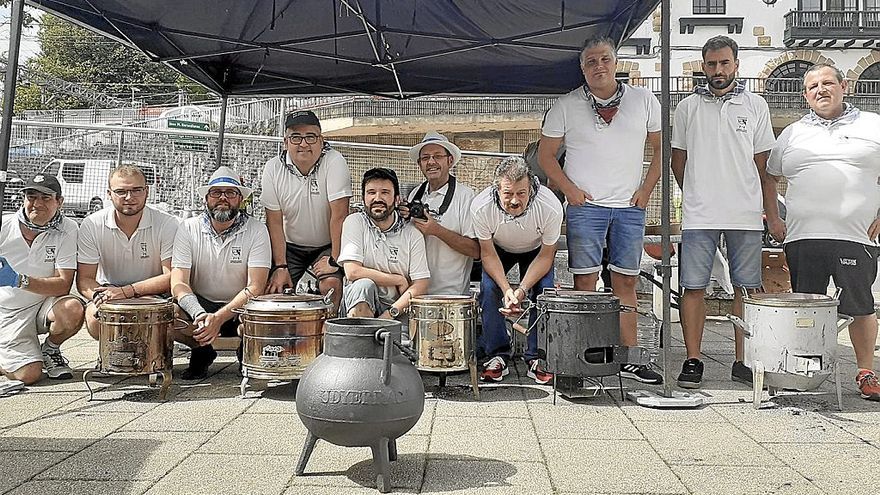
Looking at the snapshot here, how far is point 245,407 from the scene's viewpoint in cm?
462

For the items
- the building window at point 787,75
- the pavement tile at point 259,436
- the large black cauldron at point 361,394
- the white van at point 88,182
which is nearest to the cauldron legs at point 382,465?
the large black cauldron at point 361,394

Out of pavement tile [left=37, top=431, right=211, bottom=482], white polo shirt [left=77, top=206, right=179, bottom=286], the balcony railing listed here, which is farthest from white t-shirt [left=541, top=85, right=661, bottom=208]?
the balcony railing

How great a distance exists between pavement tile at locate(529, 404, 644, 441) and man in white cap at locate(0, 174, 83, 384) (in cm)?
320

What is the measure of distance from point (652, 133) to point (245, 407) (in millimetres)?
3327

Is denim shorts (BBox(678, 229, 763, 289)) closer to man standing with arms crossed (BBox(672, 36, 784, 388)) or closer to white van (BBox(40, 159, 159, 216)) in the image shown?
man standing with arms crossed (BBox(672, 36, 784, 388))

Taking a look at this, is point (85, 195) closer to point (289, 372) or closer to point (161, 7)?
point (161, 7)

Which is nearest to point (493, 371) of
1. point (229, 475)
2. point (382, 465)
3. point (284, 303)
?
point (284, 303)

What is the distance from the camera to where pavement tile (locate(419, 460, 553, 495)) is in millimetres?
3150

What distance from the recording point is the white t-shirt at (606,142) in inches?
212

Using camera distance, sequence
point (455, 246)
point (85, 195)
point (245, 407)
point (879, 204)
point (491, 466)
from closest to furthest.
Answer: point (491, 466), point (245, 407), point (879, 204), point (455, 246), point (85, 195)

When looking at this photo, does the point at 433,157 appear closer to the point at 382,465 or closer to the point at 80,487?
the point at 382,465

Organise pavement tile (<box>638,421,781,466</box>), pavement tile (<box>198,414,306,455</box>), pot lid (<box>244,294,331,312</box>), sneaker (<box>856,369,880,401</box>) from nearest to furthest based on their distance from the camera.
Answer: pavement tile (<box>638,421,781,466</box>) → pavement tile (<box>198,414,306,455</box>) → pot lid (<box>244,294,331,312</box>) → sneaker (<box>856,369,880,401</box>)

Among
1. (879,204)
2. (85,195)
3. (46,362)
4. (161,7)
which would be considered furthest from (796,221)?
(85,195)

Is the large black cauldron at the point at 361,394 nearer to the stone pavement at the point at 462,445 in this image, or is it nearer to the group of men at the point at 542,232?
the stone pavement at the point at 462,445
